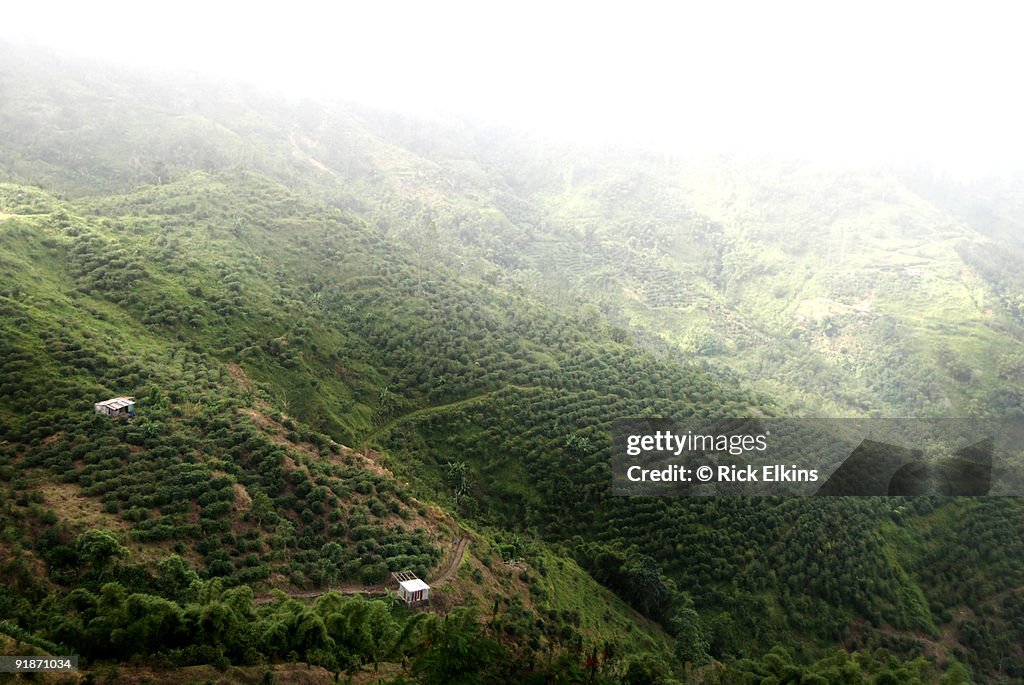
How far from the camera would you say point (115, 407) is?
4112 cm

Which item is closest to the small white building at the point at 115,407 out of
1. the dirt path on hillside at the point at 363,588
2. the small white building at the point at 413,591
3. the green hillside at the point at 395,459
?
the green hillside at the point at 395,459

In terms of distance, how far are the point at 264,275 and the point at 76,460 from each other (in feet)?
110

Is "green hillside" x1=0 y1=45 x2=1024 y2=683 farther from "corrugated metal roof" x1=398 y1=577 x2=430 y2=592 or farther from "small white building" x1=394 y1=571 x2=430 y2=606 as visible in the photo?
"corrugated metal roof" x1=398 y1=577 x2=430 y2=592

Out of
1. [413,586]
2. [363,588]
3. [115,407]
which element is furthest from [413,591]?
[115,407]

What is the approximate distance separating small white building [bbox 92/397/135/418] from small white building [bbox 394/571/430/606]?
18.2m

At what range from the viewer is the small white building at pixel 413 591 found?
118ft

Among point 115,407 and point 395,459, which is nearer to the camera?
point 115,407

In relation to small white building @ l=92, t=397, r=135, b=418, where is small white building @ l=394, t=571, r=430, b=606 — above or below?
below

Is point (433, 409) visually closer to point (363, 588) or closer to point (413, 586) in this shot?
point (363, 588)

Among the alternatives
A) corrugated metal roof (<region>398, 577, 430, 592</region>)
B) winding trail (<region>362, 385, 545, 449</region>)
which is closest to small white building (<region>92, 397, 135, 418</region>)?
winding trail (<region>362, 385, 545, 449</region>)

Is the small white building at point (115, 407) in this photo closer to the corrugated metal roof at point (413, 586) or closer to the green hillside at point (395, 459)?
the green hillside at point (395, 459)

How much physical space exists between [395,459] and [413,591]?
19.8 meters

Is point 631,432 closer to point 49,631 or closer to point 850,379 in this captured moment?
point 49,631

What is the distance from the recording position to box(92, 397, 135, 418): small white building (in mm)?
41000
